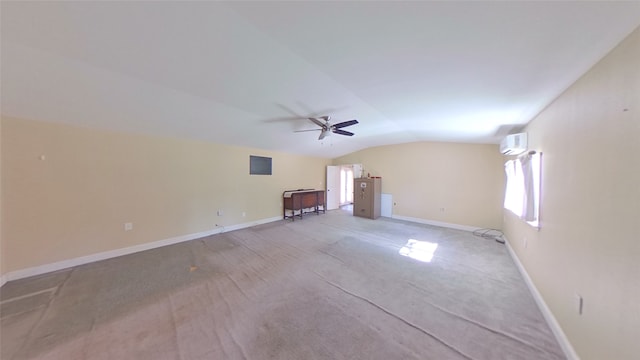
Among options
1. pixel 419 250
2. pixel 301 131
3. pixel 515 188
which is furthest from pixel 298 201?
pixel 515 188

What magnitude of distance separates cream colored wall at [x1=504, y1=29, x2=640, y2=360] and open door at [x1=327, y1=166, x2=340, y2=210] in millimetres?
6207

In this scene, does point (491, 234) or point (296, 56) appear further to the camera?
point (491, 234)

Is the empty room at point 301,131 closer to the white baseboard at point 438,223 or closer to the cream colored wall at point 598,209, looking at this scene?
the cream colored wall at point 598,209

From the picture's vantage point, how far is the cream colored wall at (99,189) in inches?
108

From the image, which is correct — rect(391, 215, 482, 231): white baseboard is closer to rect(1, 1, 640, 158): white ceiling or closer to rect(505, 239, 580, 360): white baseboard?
rect(505, 239, 580, 360): white baseboard

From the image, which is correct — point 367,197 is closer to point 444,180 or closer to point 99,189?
point 444,180

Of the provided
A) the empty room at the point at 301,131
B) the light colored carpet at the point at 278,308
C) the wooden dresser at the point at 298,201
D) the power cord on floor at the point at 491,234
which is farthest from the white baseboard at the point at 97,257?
the power cord on floor at the point at 491,234

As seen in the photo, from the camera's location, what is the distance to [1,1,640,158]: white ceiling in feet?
4.06

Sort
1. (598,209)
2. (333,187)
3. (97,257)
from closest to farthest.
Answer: (598,209), (97,257), (333,187)

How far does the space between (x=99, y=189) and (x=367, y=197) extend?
6.22 metres

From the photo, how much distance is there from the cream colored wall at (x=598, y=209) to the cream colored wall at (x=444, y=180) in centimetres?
336

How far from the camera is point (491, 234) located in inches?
187

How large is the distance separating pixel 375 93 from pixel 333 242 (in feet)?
9.74

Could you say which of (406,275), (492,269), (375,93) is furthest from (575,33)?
(492,269)
